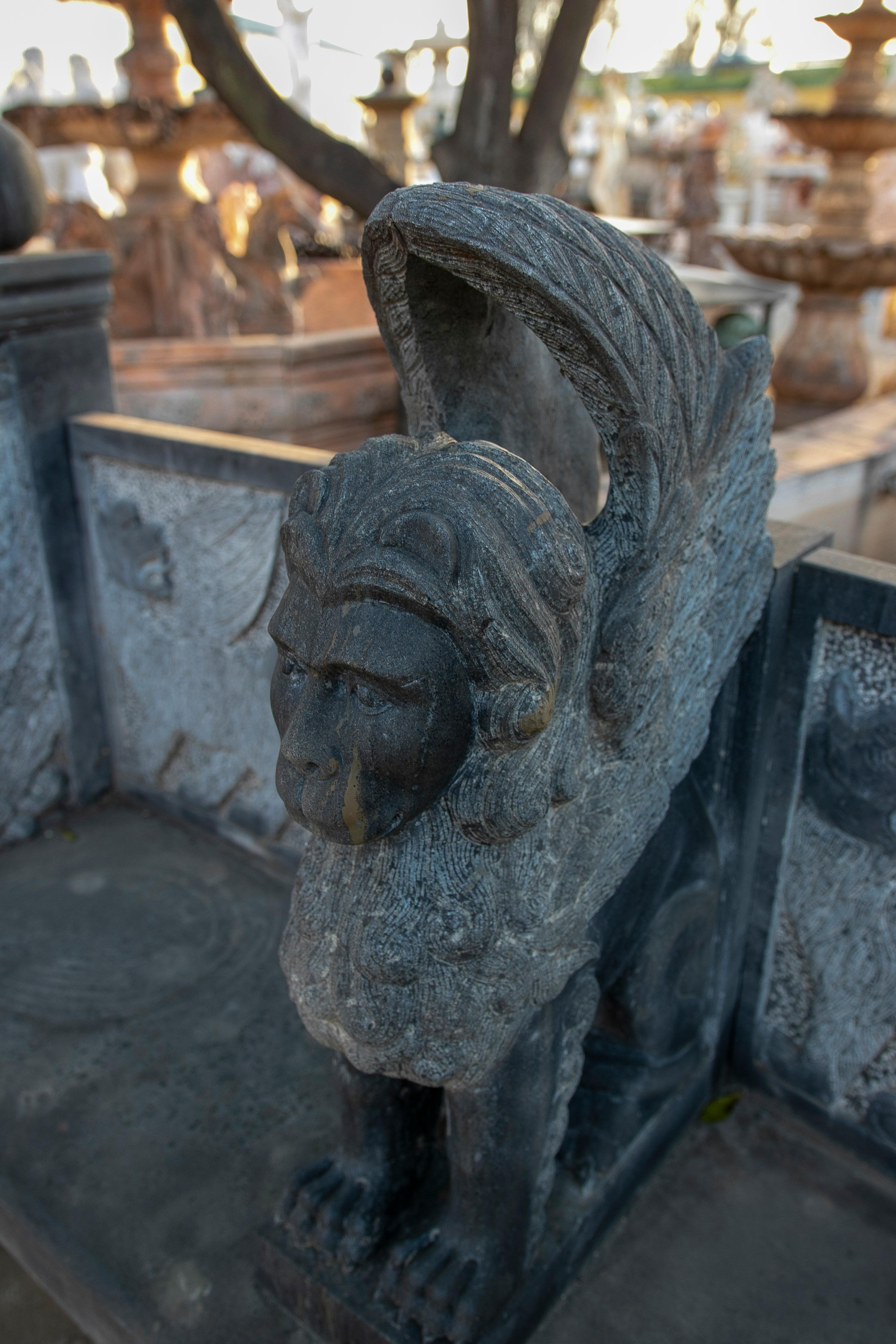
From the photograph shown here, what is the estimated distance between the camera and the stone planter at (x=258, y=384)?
5484 mm

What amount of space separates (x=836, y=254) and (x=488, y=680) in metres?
6.34

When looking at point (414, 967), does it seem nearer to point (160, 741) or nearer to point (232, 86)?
point (160, 741)

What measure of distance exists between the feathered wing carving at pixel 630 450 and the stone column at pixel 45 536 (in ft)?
5.41

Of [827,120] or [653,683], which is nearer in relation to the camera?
[653,683]

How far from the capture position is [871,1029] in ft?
6.29

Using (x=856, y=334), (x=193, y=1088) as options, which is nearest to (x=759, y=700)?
(x=193, y=1088)

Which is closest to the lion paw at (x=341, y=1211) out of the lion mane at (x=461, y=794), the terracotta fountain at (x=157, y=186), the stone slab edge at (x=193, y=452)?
the lion mane at (x=461, y=794)

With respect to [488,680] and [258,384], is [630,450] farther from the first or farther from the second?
[258,384]

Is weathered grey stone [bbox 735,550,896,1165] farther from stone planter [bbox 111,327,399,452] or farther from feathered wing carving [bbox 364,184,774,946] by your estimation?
stone planter [bbox 111,327,399,452]

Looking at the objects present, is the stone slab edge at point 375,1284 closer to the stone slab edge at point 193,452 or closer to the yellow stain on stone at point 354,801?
the yellow stain on stone at point 354,801

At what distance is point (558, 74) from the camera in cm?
449

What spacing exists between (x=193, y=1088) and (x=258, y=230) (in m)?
6.71

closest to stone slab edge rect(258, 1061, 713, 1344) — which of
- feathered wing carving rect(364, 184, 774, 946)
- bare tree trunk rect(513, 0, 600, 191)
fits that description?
feathered wing carving rect(364, 184, 774, 946)

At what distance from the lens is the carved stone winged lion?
3.89 feet
